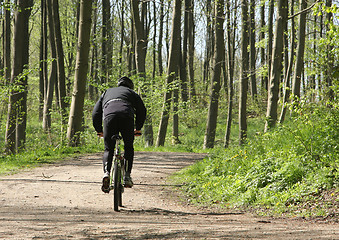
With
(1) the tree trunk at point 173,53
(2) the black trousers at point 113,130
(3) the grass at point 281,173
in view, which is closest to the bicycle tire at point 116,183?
(2) the black trousers at point 113,130

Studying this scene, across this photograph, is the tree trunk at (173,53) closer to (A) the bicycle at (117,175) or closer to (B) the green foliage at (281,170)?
(B) the green foliage at (281,170)

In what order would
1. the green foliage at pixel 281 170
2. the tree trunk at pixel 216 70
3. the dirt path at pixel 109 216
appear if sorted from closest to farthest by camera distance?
the dirt path at pixel 109 216
the green foliage at pixel 281 170
the tree trunk at pixel 216 70

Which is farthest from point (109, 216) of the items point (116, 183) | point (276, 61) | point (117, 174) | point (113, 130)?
point (276, 61)

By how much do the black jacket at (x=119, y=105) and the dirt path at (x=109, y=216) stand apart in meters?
1.44

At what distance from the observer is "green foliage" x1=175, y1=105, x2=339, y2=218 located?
5883 mm

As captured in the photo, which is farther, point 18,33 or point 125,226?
point 18,33

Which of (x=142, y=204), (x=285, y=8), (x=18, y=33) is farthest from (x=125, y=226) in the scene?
(x=18, y=33)

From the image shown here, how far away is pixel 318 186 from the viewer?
18.9 ft

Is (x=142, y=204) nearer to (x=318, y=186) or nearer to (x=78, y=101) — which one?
(x=318, y=186)

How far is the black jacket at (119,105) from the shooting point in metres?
5.65

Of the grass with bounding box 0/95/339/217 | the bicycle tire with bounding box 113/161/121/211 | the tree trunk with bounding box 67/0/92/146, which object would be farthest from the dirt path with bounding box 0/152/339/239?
the tree trunk with bounding box 67/0/92/146

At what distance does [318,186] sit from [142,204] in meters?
2.87

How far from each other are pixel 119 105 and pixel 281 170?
2985mm

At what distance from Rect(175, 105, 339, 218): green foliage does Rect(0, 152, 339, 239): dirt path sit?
61 cm
